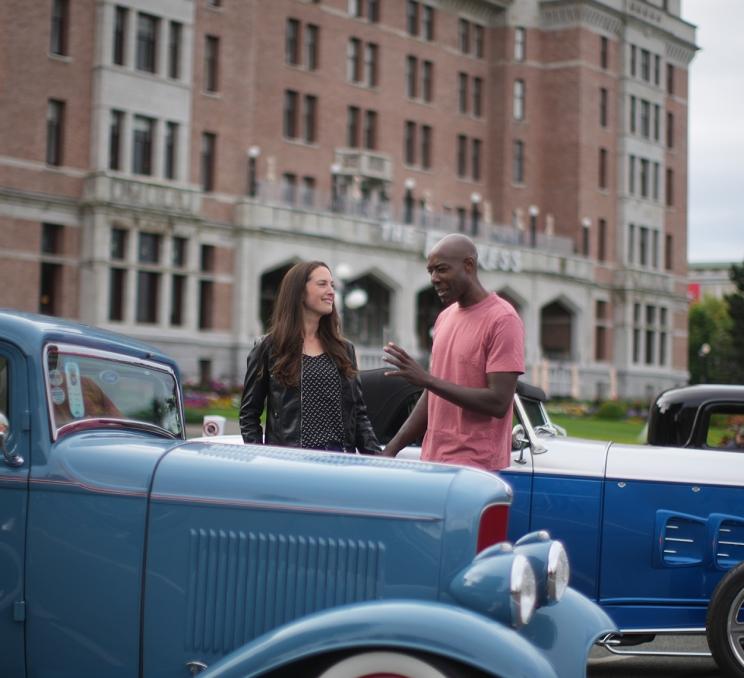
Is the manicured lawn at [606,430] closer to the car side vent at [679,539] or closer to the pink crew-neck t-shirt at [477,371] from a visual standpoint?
the car side vent at [679,539]

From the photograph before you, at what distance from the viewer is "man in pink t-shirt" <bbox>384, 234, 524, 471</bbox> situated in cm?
515

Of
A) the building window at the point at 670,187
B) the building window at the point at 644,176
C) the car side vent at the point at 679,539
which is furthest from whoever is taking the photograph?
the building window at the point at 670,187

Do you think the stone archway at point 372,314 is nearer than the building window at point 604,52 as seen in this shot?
Yes

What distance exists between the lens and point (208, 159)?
4088 centimetres

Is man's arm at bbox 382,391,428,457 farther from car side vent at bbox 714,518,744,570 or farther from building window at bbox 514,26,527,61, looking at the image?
building window at bbox 514,26,527,61

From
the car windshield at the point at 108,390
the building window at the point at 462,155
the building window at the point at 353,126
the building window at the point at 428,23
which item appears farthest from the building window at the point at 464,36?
the car windshield at the point at 108,390

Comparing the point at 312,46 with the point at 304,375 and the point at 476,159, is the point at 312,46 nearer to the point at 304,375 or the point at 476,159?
the point at 476,159

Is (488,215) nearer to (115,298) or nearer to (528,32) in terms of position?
(528,32)

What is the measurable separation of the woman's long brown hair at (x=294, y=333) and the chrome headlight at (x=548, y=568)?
152 cm

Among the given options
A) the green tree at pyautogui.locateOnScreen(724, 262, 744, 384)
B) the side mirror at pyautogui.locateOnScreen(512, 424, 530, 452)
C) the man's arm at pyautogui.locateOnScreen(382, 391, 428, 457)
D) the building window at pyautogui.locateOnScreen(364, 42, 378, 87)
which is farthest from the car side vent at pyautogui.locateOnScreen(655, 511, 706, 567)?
the building window at pyautogui.locateOnScreen(364, 42, 378, 87)

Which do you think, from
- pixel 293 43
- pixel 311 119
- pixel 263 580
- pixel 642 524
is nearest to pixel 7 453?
pixel 263 580

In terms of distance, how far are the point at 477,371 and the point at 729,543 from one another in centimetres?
244

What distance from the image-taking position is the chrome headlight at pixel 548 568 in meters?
4.15

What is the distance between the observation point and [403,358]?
5.14 m
